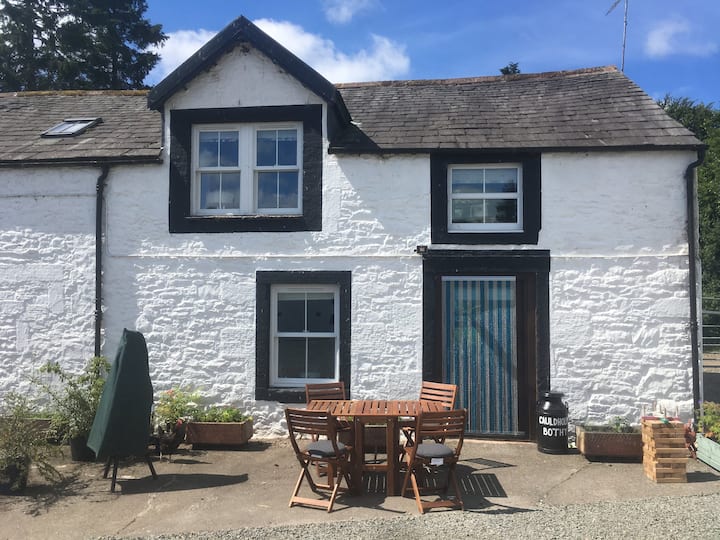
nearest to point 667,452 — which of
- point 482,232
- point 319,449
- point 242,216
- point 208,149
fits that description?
point 482,232

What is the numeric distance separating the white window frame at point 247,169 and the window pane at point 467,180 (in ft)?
7.35

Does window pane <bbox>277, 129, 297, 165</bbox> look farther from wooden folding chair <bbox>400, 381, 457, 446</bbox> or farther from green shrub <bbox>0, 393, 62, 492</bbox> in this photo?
green shrub <bbox>0, 393, 62, 492</bbox>

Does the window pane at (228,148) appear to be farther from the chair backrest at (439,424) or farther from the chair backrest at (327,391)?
the chair backrest at (439,424)

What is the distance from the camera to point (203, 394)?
8.53 meters

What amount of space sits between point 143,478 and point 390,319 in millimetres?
3699

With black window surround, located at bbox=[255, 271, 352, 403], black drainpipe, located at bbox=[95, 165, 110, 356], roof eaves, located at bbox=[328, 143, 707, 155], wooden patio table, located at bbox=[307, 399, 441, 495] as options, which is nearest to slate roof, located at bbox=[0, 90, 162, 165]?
black drainpipe, located at bbox=[95, 165, 110, 356]

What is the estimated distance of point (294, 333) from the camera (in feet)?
28.3

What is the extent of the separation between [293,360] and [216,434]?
1481 millimetres

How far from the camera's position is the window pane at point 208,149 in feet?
29.2

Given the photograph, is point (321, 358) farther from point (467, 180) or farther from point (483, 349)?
point (467, 180)

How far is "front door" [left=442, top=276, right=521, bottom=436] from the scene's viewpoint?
8219 millimetres

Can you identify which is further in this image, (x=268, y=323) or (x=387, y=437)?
(x=268, y=323)

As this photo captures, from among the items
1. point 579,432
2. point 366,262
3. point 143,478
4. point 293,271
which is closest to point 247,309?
point 293,271

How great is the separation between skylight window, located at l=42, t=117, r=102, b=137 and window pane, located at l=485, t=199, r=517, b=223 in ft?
22.3
